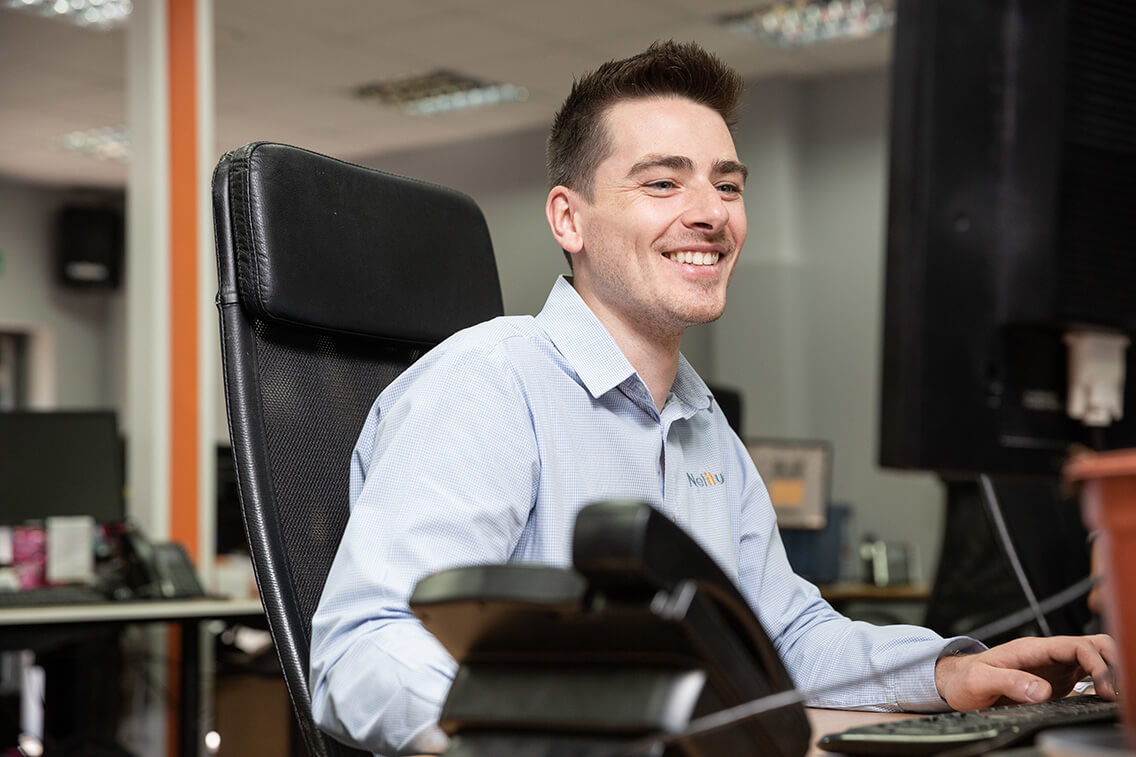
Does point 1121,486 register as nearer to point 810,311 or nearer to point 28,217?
point 810,311

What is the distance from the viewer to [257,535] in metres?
1.16

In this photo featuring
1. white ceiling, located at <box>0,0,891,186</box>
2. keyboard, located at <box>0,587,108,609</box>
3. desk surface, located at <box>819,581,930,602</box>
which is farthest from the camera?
white ceiling, located at <box>0,0,891,186</box>

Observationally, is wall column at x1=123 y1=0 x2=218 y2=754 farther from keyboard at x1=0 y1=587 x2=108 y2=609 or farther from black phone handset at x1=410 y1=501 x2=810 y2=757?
black phone handset at x1=410 y1=501 x2=810 y2=757

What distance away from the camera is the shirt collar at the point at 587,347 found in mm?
1223

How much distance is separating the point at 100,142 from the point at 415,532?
687 centimetres

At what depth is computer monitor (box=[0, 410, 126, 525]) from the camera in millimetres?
3373

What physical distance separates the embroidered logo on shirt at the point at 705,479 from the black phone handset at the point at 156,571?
2.30m

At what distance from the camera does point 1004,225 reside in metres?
0.73

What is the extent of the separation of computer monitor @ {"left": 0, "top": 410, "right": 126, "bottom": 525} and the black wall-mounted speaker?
16.9 feet

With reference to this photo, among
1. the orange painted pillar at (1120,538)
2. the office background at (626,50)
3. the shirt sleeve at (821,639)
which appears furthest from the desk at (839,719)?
the office background at (626,50)

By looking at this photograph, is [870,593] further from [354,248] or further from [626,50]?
[354,248]

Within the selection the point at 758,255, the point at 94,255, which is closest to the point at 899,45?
the point at 758,255

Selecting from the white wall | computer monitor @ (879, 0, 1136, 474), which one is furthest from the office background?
computer monitor @ (879, 0, 1136, 474)

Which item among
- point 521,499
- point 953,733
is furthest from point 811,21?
point 953,733
